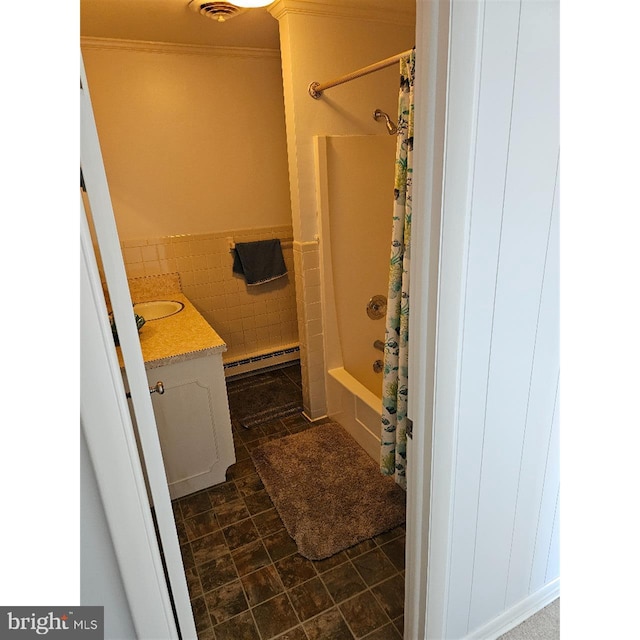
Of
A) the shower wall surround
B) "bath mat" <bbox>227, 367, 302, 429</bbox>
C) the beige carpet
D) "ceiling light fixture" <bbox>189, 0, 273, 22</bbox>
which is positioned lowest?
"bath mat" <bbox>227, 367, 302, 429</bbox>

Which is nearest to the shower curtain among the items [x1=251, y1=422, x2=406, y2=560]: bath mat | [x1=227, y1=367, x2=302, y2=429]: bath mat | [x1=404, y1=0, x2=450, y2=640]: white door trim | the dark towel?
[x1=251, y1=422, x2=406, y2=560]: bath mat

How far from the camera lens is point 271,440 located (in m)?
2.66

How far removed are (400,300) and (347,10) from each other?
1.74 m

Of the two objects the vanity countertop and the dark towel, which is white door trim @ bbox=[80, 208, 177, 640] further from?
the dark towel

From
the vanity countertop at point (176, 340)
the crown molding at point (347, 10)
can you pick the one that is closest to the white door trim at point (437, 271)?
the vanity countertop at point (176, 340)

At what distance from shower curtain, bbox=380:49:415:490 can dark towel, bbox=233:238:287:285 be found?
1845 mm

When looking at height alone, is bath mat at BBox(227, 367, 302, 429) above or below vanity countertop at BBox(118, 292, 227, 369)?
below

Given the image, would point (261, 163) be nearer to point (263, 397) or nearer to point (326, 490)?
point (263, 397)

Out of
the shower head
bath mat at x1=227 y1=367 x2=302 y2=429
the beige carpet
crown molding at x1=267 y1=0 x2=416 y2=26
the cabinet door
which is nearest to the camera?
the beige carpet

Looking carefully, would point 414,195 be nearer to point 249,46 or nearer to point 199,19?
point 199,19

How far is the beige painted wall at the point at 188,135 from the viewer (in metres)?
2.75

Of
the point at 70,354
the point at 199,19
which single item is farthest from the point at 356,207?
the point at 70,354

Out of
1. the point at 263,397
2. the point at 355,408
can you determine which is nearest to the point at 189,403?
the point at 355,408

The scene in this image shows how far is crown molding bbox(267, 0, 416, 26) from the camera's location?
2.17m
